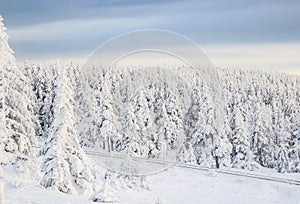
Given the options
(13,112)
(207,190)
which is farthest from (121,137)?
(13,112)

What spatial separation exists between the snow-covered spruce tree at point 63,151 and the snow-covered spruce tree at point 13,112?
176 centimetres

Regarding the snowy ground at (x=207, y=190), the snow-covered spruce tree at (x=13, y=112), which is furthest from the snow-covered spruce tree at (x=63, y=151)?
the snowy ground at (x=207, y=190)

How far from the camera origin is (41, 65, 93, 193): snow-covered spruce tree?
2356 cm

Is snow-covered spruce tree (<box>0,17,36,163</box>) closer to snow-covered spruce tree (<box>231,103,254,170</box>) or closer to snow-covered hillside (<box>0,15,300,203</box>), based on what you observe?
snow-covered hillside (<box>0,15,300,203</box>)

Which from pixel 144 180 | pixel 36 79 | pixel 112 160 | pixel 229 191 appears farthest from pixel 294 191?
pixel 36 79

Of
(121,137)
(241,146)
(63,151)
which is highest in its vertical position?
(121,137)

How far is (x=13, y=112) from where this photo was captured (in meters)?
24.9

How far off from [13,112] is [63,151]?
12.3ft

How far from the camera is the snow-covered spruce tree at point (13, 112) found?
23547mm

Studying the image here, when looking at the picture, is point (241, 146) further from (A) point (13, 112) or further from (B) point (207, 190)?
(A) point (13, 112)

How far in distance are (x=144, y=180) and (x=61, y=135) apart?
13.2 metres

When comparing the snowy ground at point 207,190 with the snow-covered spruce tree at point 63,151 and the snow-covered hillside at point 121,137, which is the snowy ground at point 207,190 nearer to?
the snow-covered hillside at point 121,137

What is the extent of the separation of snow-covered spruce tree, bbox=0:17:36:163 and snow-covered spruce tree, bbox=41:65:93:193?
5.79 feet

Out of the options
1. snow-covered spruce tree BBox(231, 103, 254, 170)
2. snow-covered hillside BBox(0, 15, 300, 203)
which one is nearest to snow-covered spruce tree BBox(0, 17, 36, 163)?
snow-covered hillside BBox(0, 15, 300, 203)
